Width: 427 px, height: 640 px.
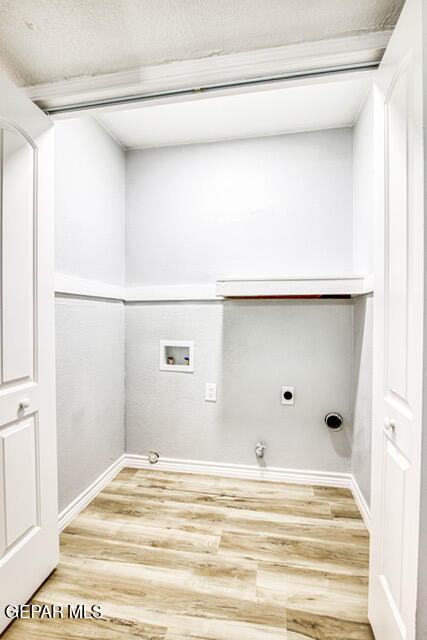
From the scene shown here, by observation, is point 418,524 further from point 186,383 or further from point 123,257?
point 123,257

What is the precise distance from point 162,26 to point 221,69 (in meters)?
0.23

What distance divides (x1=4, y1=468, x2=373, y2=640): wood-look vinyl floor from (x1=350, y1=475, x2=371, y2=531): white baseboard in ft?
0.15

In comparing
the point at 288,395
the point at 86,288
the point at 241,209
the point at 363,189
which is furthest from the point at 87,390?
the point at 363,189

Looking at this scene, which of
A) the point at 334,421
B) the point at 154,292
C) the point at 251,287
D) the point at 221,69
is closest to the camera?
the point at 221,69

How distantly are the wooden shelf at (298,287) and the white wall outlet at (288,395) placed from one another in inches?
27.4

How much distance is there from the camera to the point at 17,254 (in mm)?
1268

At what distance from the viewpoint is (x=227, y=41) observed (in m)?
1.09

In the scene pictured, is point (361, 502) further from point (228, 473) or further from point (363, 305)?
point (363, 305)

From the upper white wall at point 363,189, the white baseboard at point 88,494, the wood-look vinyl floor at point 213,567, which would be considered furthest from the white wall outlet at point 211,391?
the upper white wall at point 363,189

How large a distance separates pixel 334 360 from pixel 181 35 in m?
1.93

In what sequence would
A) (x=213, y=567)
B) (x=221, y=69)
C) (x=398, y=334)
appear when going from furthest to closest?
(x=213, y=567) < (x=221, y=69) < (x=398, y=334)

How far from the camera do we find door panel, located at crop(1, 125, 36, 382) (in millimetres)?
1210

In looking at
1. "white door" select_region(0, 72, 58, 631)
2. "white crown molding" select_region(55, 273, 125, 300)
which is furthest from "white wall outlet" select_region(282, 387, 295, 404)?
"white door" select_region(0, 72, 58, 631)

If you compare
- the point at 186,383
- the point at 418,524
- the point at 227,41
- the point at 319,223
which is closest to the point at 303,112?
the point at 319,223
